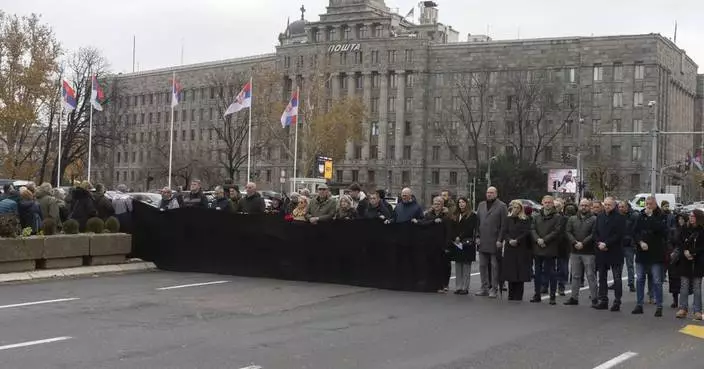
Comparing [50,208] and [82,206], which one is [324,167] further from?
[50,208]

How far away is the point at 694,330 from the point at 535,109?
8534 centimetres

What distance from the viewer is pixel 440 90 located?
10494 centimetres

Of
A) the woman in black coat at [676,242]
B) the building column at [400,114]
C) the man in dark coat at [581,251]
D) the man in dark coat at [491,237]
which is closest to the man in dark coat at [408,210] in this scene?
the man in dark coat at [491,237]

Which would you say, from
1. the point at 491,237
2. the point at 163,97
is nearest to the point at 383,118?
the point at 163,97

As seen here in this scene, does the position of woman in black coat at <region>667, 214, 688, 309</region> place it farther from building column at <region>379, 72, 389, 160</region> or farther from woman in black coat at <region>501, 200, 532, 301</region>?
building column at <region>379, 72, 389, 160</region>

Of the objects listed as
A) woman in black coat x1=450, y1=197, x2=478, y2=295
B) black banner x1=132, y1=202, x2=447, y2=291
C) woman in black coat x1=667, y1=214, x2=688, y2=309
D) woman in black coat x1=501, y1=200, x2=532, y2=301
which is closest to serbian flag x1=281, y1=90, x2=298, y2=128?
black banner x1=132, y1=202, x2=447, y2=291

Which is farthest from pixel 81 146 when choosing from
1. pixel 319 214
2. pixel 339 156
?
pixel 319 214

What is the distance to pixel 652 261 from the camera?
14.1 meters

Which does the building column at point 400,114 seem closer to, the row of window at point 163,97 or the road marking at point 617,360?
the row of window at point 163,97

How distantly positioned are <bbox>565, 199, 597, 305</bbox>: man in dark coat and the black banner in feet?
7.98

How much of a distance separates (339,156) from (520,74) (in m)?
26.1

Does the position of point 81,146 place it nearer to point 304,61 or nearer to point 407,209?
point 304,61

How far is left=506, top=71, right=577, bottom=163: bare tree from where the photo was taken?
298 ft

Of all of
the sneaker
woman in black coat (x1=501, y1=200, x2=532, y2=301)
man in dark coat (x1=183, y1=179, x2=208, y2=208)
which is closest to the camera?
the sneaker
